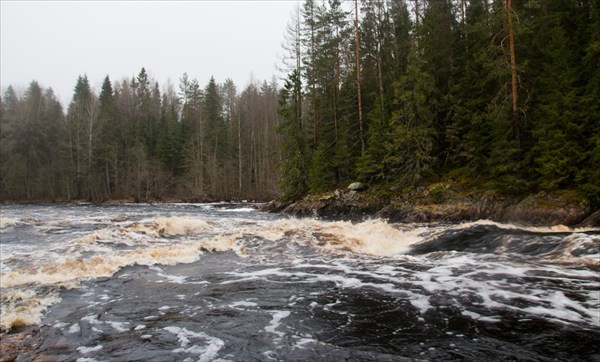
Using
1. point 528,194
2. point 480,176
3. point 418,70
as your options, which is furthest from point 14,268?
point 418,70

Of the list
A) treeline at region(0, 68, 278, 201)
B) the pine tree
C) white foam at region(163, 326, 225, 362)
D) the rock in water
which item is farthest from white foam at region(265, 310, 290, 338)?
treeline at region(0, 68, 278, 201)

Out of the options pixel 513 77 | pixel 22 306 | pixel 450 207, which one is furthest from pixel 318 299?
pixel 513 77

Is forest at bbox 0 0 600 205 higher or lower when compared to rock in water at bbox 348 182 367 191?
higher

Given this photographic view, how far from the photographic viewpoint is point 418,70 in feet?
73.5

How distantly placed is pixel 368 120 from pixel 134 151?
3746cm

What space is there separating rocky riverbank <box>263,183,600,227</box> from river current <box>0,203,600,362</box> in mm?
2696

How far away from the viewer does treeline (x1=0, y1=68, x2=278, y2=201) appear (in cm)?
5044

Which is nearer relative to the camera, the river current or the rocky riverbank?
the river current

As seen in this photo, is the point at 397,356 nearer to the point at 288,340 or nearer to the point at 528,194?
the point at 288,340

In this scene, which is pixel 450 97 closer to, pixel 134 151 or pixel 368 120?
pixel 368 120

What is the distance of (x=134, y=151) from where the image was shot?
53.4 metres

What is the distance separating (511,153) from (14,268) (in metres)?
18.3

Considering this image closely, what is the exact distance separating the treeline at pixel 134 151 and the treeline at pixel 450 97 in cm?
1656

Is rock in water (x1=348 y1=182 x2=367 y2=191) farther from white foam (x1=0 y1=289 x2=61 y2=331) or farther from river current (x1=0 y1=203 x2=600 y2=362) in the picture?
white foam (x1=0 y1=289 x2=61 y2=331)
